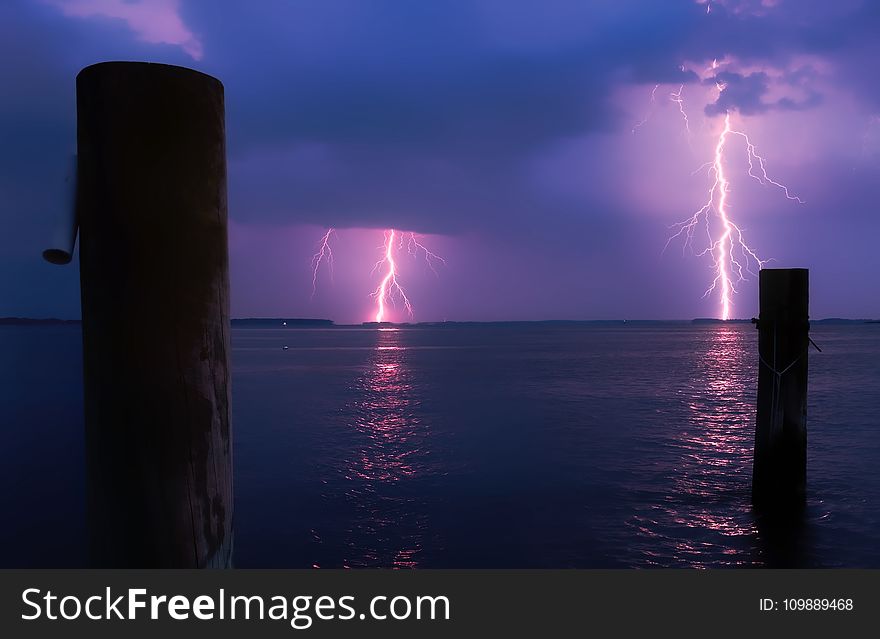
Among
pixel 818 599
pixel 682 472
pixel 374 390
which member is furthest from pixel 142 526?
pixel 374 390

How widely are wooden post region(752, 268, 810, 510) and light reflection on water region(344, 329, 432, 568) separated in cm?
423

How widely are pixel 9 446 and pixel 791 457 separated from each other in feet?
48.4

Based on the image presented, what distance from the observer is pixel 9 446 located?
1301 cm

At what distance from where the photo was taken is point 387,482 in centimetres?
1051

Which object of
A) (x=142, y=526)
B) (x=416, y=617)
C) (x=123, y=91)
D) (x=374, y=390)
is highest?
(x=123, y=91)

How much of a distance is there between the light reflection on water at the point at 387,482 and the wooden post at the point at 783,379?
4.23 m

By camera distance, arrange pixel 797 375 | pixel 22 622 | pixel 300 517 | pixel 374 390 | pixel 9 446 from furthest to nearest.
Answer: pixel 374 390
pixel 9 446
pixel 300 517
pixel 797 375
pixel 22 622

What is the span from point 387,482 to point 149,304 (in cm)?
931

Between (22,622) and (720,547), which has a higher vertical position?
(22,622)

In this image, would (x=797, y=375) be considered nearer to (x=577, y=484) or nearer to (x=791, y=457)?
(x=791, y=457)

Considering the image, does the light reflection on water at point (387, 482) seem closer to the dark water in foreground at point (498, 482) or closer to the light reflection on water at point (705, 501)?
the dark water in foreground at point (498, 482)

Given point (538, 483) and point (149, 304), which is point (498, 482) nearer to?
point (538, 483)

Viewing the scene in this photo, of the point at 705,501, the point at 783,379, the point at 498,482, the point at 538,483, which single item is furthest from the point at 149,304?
the point at 538,483

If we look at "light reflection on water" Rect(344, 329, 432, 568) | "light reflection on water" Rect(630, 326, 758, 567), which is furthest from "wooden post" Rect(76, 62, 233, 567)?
"light reflection on water" Rect(630, 326, 758, 567)
